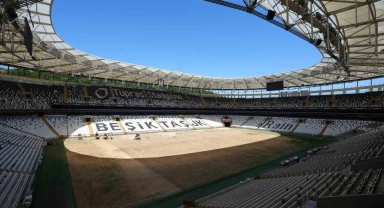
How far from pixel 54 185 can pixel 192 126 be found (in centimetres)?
3429

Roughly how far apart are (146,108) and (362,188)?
144ft

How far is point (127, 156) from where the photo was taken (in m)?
20.1

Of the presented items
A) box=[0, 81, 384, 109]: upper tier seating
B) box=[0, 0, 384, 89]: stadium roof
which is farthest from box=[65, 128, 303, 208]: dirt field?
box=[0, 81, 384, 109]: upper tier seating

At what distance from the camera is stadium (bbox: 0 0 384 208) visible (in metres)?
10.4

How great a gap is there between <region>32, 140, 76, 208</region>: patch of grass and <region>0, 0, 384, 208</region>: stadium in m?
0.08

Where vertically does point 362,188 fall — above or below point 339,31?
below

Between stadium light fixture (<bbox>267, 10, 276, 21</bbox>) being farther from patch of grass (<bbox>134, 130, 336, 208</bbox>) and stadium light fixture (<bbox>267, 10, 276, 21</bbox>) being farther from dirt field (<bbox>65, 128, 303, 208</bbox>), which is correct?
dirt field (<bbox>65, 128, 303, 208</bbox>)

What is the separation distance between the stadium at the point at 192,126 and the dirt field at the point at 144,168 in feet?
0.37

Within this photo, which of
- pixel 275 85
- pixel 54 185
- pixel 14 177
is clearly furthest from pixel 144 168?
pixel 275 85

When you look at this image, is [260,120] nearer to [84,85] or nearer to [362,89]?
[362,89]

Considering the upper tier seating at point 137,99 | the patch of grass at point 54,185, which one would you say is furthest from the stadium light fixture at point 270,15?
the upper tier seating at point 137,99

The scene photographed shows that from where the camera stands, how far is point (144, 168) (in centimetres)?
1639

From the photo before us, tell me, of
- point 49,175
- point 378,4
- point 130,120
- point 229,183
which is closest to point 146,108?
point 130,120

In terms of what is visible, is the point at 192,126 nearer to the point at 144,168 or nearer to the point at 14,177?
the point at 144,168
